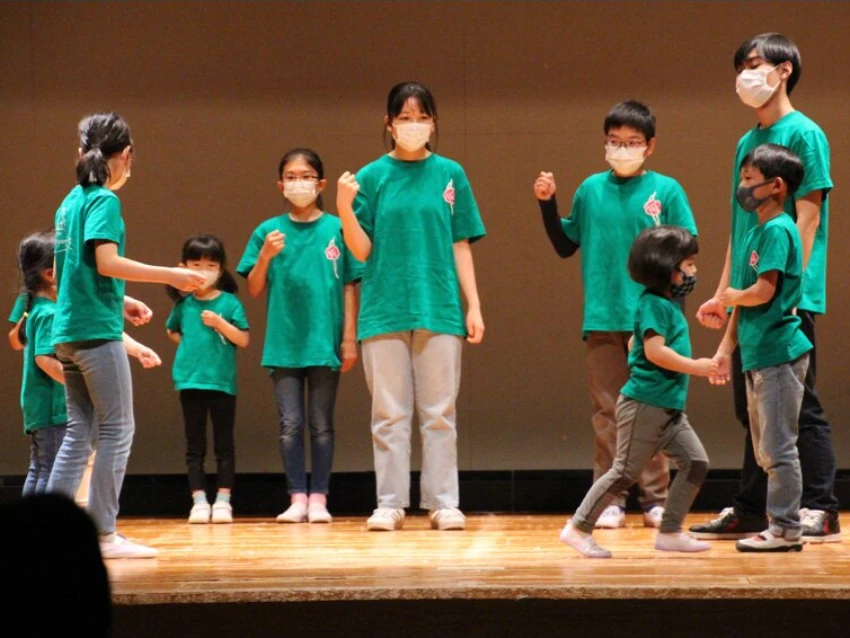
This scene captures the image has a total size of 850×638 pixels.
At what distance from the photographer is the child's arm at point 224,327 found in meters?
5.24

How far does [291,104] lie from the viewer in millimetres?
5973

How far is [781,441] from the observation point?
3498 mm

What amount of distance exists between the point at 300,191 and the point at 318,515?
1310 millimetres

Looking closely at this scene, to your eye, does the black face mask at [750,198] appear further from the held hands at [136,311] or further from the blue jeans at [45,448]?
the blue jeans at [45,448]

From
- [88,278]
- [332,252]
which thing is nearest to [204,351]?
[332,252]

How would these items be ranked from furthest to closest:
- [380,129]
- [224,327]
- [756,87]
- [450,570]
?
[380,129]
[224,327]
[756,87]
[450,570]

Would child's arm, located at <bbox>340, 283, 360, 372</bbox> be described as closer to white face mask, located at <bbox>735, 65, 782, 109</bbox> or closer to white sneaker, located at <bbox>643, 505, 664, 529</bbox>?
white sneaker, located at <bbox>643, 505, 664, 529</bbox>

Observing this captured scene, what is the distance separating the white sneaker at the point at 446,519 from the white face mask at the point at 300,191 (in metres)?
1.42

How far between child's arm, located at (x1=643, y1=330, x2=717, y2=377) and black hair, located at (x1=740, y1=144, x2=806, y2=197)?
57 cm

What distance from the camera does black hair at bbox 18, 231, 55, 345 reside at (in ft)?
14.6

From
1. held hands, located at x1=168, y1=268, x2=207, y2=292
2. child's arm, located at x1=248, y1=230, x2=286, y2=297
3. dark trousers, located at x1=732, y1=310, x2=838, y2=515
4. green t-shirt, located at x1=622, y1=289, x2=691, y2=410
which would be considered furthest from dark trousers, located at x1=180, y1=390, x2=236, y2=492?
dark trousers, located at x1=732, y1=310, x2=838, y2=515

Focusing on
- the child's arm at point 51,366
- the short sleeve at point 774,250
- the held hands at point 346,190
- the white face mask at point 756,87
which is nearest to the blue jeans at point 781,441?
the short sleeve at point 774,250

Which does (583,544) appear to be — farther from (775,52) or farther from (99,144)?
(99,144)

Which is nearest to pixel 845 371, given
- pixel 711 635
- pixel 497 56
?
pixel 497 56
